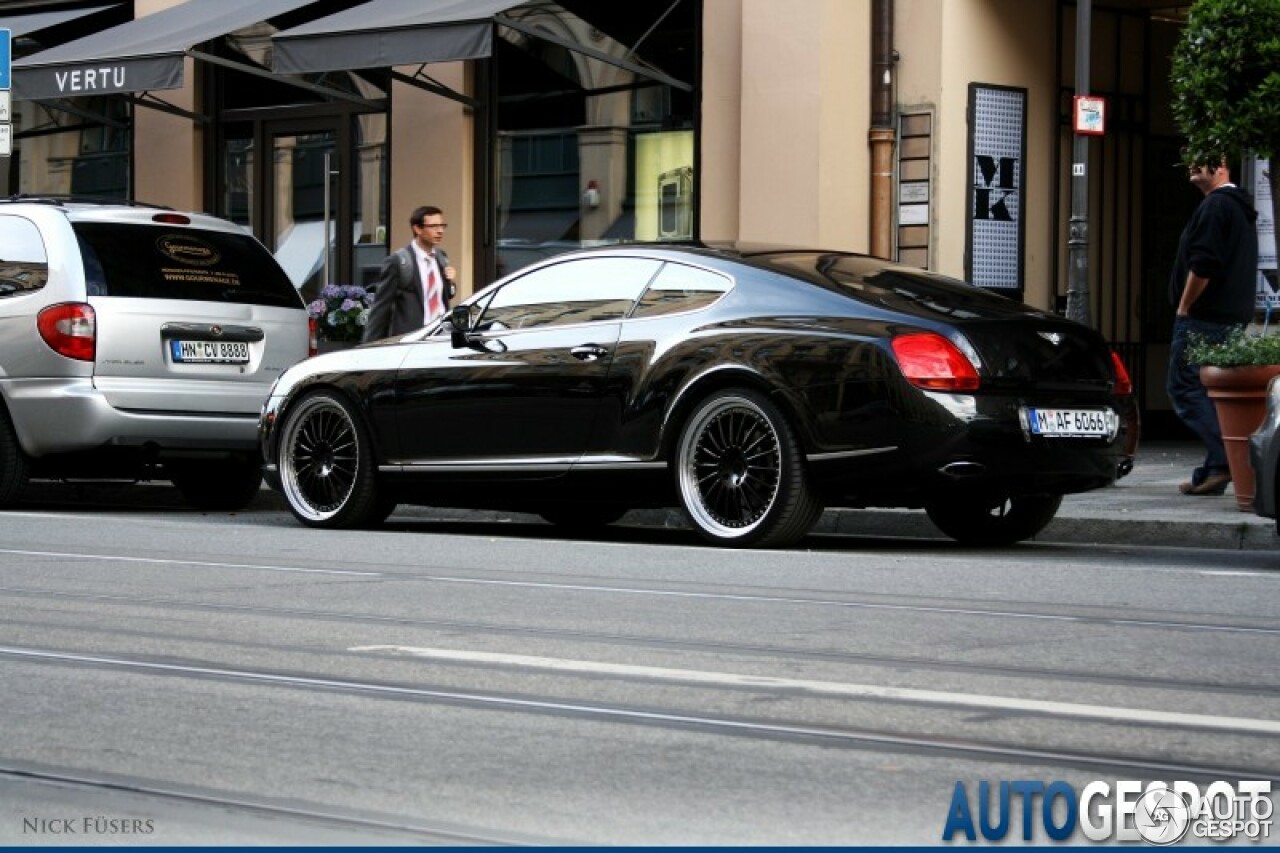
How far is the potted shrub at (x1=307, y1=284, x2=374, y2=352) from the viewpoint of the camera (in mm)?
18219

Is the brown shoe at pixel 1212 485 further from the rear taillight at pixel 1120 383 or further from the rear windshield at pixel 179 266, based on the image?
the rear windshield at pixel 179 266

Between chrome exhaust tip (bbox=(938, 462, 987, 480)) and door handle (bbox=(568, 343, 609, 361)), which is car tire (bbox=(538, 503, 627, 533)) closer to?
door handle (bbox=(568, 343, 609, 361))

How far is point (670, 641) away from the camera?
704 centimetres

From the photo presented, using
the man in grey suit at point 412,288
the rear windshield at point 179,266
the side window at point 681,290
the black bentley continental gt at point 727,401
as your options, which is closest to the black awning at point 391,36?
the man in grey suit at point 412,288

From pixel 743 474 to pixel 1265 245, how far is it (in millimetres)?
8273

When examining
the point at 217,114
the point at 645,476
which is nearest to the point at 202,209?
the point at 217,114

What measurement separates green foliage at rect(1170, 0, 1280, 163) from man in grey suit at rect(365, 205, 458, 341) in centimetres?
492

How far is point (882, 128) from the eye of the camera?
18.1 meters

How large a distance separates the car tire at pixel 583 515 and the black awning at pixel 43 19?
12.1 m

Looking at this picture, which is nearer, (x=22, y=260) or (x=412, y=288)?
(x=22, y=260)

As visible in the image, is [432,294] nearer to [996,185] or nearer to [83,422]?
[83,422]

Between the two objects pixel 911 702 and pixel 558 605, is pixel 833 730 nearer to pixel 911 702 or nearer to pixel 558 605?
pixel 911 702

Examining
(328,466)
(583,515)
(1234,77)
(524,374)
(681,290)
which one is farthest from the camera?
(583,515)

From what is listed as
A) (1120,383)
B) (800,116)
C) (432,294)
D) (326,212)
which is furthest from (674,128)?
(1120,383)
